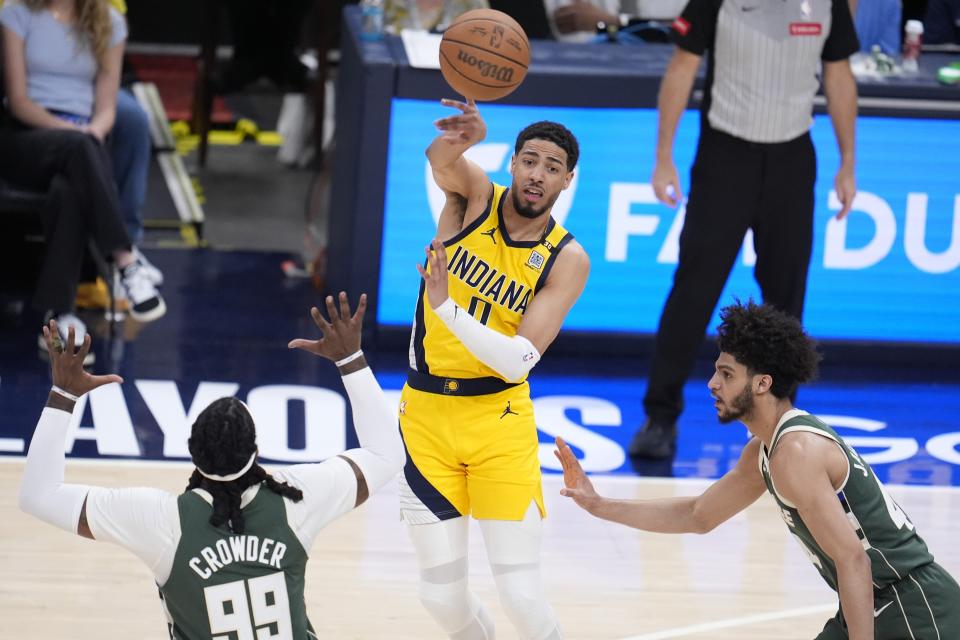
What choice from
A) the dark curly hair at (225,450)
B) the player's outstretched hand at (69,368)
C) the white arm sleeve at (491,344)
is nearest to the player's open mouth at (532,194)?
the white arm sleeve at (491,344)

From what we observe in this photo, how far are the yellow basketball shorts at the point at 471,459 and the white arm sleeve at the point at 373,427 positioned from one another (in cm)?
71

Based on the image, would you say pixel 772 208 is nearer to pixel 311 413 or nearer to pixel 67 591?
pixel 311 413

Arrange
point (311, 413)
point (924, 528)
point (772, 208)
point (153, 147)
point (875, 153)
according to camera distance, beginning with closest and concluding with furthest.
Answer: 1. point (924, 528)
2. point (772, 208)
3. point (311, 413)
4. point (875, 153)
5. point (153, 147)

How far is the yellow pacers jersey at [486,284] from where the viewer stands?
4.34 meters

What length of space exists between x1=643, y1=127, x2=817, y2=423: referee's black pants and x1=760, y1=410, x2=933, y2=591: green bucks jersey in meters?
2.62

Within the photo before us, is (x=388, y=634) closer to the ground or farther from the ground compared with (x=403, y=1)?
closer to the ground

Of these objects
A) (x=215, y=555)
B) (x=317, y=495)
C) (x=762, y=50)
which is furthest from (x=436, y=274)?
(x=762, y=50)

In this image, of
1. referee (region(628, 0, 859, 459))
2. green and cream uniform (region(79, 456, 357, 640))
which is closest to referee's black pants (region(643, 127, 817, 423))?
referee (region(628, 0, 859, 459))

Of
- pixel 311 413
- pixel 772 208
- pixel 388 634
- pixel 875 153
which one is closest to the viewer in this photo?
pixel 388 634

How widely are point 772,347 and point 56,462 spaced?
175cm

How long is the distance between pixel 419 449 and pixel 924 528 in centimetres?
261

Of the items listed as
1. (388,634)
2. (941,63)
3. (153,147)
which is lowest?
(153,147)

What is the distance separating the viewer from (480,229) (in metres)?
4.38

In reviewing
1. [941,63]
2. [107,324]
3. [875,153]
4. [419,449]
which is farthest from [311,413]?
[941,63]
